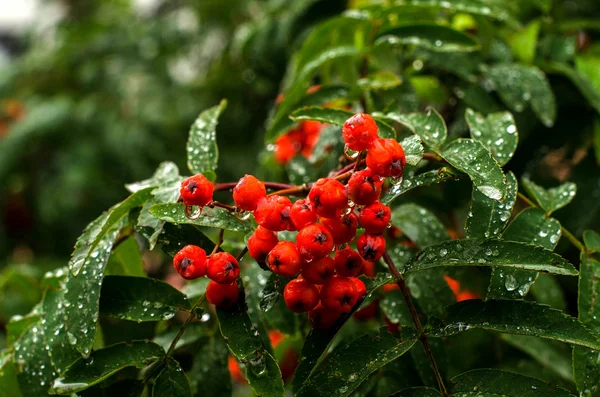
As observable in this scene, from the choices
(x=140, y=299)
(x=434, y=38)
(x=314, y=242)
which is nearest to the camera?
(x=314, y=242)

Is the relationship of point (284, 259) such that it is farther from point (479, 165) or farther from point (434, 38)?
point (434, 38)

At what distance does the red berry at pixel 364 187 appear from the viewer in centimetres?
50

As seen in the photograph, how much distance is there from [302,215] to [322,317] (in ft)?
0.34

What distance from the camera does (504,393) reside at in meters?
0.51

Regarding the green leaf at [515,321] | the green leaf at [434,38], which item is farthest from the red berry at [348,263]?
the green leaf at [434,38]

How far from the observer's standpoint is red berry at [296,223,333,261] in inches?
19.5

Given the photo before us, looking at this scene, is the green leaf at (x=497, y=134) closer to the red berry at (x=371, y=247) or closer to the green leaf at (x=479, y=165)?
the green leaf at (x=479, y=165)

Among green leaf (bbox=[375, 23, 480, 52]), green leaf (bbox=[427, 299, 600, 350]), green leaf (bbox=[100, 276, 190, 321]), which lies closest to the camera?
green leaf (bbox=[427, 299, 600, 350])

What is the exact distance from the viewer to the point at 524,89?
32.8 inches

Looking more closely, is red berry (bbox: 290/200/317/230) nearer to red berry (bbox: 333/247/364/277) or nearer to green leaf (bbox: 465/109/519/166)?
red berry (bbox: 333/247/364/277)

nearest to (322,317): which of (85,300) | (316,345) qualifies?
(316,345)

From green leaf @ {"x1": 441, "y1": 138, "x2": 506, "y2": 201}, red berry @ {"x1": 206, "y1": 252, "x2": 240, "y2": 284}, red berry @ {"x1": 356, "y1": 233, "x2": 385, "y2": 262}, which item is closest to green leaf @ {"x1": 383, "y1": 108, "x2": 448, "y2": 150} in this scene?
green leaf @ {"x1": 441, "y1": 138, "x2": 506, "y2": 201}

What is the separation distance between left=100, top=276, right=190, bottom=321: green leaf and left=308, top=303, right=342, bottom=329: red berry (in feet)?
0.48

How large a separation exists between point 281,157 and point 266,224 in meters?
0.50
